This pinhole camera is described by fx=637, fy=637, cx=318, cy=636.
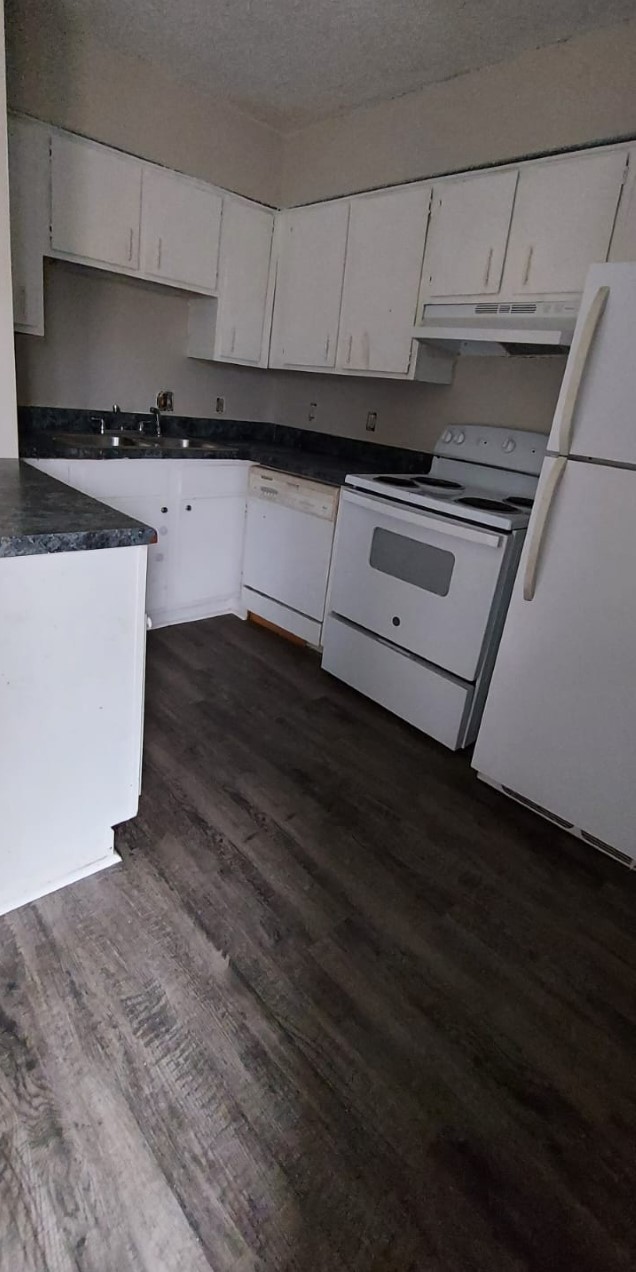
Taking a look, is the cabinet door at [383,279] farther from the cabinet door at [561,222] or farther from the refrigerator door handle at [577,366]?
the refrigerator door handle at [577,366]

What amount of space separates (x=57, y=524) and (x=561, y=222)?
85.4 inches

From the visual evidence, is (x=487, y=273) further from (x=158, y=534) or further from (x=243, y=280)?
(x=158, y=534)

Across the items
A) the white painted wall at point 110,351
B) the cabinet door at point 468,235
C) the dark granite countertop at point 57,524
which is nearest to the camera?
the dark granite countertop at point 57,524

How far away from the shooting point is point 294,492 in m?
3.11

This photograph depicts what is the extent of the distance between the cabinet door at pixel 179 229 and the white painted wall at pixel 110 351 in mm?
233

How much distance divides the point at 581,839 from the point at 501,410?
6.18 ft

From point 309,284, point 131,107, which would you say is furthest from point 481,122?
point 131,107

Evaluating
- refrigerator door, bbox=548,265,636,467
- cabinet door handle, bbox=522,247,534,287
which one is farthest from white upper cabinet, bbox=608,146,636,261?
refrigerator door, bbox=548,265,636,467

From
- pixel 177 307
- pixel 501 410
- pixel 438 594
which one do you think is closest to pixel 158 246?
pixel 177 307

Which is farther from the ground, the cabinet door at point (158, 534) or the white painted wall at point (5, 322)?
the white painted wall at point (5, 322)

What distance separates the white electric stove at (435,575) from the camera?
7.53ft

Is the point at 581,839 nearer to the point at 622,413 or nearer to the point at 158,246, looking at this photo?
the point at 622,413

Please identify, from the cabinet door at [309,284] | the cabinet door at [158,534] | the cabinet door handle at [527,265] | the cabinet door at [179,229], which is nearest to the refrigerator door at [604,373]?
the cabinet door handle at [527,265]

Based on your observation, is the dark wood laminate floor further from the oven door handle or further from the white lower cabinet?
the white lower cabinet
